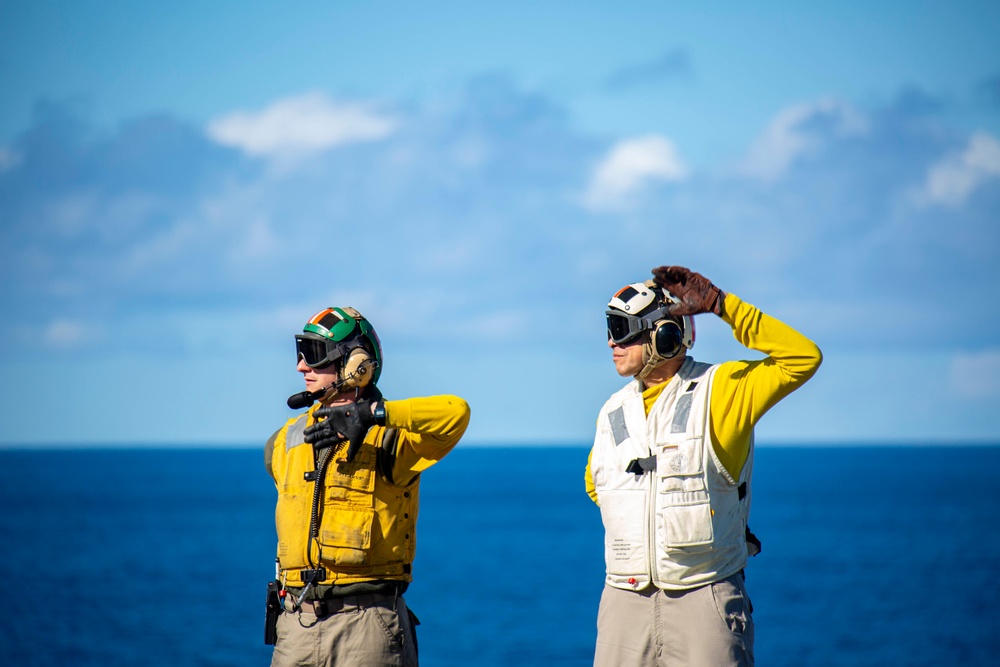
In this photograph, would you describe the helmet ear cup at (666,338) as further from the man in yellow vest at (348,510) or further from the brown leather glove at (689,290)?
the man in yellow vest at (348,510)

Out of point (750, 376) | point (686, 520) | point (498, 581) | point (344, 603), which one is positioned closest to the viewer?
point (686, 520)

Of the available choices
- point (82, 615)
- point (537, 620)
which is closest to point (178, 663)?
point (82, 615)

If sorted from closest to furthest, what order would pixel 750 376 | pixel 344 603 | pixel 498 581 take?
pixel 750 376
pixel 344 603
pixel 498 581

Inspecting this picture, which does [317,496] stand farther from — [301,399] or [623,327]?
[623,327]

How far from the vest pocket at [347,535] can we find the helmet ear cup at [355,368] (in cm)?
86

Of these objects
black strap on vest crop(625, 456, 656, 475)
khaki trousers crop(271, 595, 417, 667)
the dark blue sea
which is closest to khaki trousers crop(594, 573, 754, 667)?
black strap on vest crop(625, 456, 656, 475)

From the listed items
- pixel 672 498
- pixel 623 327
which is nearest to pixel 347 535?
pixel 672 498

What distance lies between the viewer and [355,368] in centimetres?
841

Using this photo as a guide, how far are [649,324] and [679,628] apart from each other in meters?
1.91

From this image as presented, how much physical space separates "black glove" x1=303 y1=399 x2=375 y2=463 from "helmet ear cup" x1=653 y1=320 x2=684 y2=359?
187 centimetres

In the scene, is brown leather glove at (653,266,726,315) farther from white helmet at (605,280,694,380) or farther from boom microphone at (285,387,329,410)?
boom microphone at (285,387,329,410)

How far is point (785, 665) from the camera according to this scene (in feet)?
159

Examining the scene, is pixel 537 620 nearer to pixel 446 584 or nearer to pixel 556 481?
pixel 446 584

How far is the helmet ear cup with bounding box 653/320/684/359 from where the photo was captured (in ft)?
26.6
